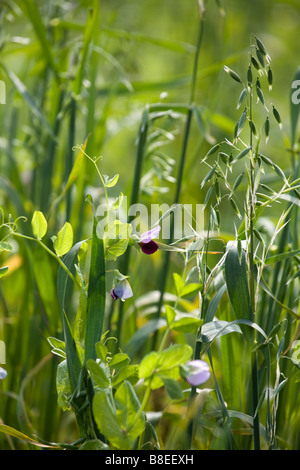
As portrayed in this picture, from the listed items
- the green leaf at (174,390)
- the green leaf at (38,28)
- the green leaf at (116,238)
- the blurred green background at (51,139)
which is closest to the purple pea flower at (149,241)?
the green leaf at (116,238)

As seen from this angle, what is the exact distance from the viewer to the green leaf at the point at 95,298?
1.52 ft

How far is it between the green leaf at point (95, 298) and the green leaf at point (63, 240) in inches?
1.1

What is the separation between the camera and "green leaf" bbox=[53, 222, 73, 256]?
1.54 feet

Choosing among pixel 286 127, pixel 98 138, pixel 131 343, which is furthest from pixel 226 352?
pixel 286 127

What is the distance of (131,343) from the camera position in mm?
631

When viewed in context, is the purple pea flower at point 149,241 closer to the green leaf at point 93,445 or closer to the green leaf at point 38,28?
the green leaf at point 93,445

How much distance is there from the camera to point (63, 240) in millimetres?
472

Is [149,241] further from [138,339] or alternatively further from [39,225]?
[138,339]

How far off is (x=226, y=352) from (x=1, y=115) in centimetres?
73

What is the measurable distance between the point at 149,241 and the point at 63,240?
84 mm

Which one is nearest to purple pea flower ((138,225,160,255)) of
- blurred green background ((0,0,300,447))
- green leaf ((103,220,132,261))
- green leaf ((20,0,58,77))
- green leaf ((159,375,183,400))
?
green leaf ((103,220,132,261))

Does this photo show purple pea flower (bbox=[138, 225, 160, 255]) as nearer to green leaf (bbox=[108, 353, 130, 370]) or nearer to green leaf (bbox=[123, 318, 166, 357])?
green leaf (bbox=[108, 353, 130, 370])

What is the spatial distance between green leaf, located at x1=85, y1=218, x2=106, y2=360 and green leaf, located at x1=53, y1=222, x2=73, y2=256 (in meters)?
0.03
